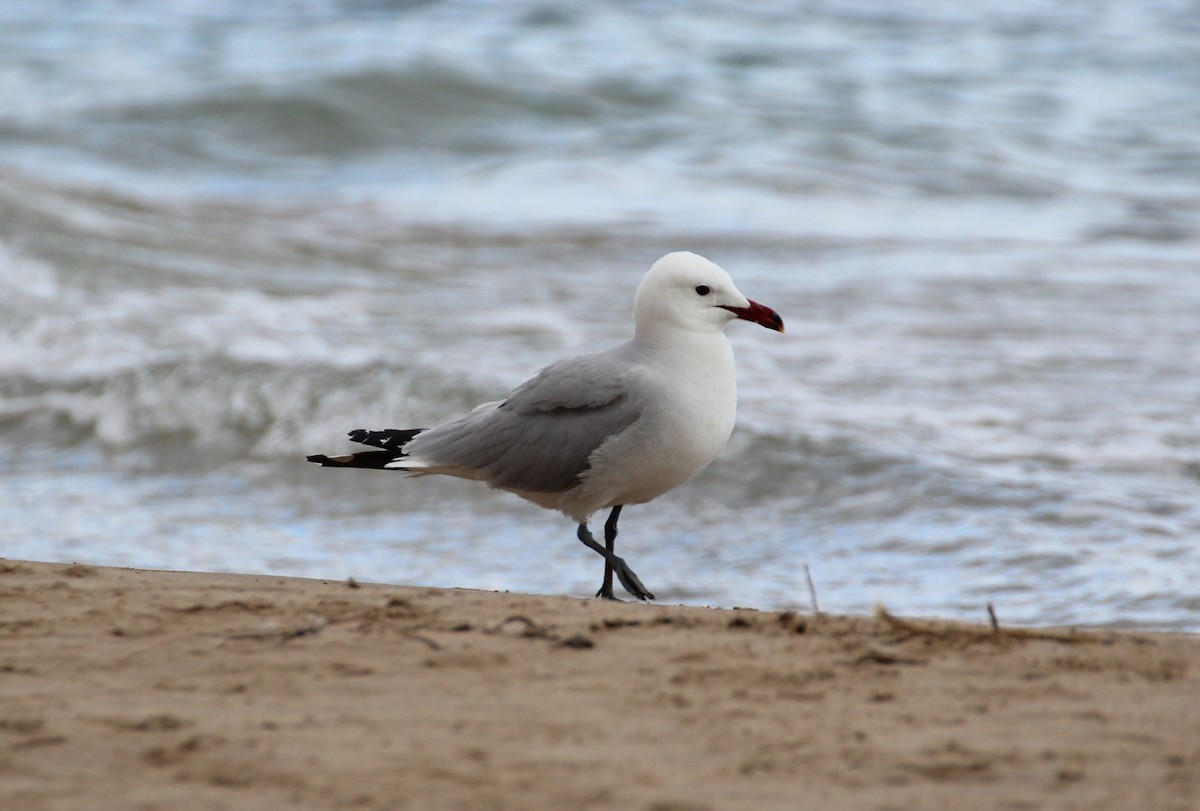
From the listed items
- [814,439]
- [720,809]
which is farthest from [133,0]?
[720,809]

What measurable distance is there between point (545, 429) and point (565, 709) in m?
1.75

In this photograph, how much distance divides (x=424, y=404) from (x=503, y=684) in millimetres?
4569

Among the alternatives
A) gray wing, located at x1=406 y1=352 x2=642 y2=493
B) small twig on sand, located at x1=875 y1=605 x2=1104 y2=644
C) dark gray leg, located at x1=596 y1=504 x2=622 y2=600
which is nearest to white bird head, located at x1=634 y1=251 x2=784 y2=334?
gray wing, located at x1=406 y1=352 x2=642 y2=493

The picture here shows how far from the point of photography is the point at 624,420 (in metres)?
4.34

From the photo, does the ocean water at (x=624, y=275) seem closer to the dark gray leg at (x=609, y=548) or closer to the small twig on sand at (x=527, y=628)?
the dark gray leg at (x=609, y=548)

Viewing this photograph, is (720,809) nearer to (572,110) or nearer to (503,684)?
(503,684)

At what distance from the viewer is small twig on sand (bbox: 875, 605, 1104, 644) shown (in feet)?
11.1

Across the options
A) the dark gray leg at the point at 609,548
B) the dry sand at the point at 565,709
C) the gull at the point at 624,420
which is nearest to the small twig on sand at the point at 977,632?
the dry sand at the point at 565,709

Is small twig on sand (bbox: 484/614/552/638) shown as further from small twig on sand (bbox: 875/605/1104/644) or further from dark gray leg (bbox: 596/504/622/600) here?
dark gray leg (bbox: 596/504/622/600)

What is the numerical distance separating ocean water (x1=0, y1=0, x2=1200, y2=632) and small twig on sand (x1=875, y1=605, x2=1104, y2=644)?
4.51 ft

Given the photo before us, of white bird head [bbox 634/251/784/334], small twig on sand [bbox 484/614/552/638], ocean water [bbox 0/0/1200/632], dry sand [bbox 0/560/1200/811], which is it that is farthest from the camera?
ocean water [bbox 0/0/1200/632]

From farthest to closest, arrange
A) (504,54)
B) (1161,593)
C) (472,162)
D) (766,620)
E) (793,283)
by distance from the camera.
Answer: (504,54)
(472,162)
(793,283)
(1161,593)
(766,620)

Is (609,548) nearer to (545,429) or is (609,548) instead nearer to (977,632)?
(545,429)

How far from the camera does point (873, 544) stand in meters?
5.67
